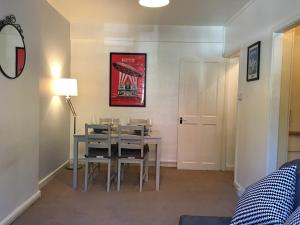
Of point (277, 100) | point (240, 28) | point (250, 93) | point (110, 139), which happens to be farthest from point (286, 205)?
point (240, 28)

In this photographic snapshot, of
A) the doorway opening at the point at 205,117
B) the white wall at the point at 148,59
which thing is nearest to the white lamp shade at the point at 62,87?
the white wall at the point at 148,59

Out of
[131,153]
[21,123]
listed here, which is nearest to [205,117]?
[131,153]

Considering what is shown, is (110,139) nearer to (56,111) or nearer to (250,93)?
(56,111)

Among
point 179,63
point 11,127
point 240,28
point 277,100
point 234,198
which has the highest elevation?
point 240,28

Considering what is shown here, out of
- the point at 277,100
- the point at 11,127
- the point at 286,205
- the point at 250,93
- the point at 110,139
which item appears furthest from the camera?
the point at 110,139

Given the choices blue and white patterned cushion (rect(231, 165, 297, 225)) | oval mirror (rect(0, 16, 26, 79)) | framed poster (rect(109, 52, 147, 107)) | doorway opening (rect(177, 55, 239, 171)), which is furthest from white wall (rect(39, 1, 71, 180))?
blue and white patterned cushion (rect(231, 165, 297, 225))

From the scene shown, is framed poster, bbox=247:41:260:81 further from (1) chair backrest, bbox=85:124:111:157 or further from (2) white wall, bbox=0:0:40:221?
(2) white wall, bbox=0:0:40:221

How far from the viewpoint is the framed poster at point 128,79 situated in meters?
5.61

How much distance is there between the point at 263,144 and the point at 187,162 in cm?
240

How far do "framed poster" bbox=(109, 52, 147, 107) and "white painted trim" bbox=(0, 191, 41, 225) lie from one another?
8.17ft

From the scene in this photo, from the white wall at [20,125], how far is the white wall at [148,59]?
6.58 feet

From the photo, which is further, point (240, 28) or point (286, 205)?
point (240, 28)

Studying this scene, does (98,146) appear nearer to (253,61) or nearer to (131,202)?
(131,202)

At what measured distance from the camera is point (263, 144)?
3342 millimetres
